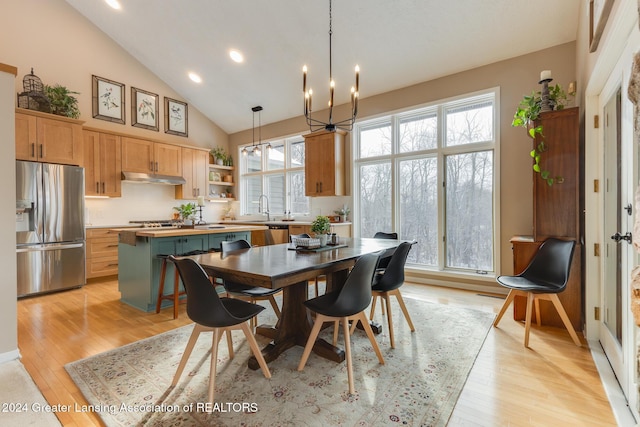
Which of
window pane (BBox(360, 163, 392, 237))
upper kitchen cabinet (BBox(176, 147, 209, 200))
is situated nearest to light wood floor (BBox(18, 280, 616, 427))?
window pane (BBox(360, 163, 392, 237))

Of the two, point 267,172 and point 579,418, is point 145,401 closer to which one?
point 579,418

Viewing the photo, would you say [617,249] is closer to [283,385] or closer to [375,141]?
[283,385]

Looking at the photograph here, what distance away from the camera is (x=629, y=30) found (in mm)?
1593

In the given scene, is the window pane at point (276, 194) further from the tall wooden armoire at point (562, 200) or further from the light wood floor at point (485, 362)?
the tall wooden armoire at point (562, 200)

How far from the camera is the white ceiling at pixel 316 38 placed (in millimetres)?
3439

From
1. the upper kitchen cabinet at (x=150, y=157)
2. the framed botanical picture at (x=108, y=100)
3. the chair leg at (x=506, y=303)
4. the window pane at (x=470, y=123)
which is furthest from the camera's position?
the upper kitchen cabinet at (x=150, y=157)

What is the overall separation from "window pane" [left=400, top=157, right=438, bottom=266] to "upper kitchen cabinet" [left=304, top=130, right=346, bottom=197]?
1052mm

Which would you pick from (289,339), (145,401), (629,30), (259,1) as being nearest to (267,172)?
(259,1)

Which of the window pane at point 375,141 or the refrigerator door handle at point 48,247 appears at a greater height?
the window pane at point 375,141

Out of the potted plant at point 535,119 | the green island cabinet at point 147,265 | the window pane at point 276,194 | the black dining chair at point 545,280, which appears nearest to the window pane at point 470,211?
the potted plant at point 535,119

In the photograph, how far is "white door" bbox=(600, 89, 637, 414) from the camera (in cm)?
174

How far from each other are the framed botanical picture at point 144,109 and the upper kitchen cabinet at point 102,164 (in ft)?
2.38

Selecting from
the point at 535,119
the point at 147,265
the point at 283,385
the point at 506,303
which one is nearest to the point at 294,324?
the point at 283,385

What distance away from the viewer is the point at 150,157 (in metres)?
5.73
